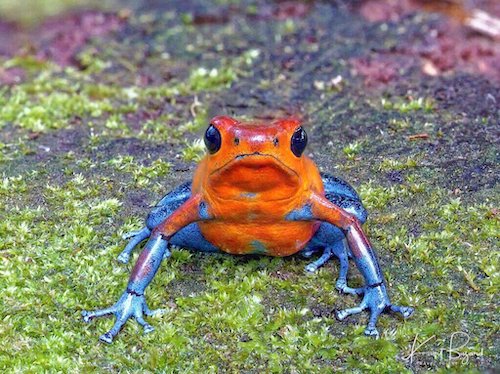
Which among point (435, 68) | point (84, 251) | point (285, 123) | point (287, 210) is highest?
point (285, 123)

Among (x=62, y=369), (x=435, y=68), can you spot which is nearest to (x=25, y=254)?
(x=62, y=369)

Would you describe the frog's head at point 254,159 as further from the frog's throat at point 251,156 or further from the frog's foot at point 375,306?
the frog's foot at point 375,306

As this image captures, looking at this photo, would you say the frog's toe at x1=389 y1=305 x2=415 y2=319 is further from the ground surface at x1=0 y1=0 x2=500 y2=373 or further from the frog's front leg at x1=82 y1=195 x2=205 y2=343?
the frog's front leg at x1=82 y1=195 x2=205 y2=343

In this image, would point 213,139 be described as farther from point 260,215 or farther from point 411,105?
point 411,105

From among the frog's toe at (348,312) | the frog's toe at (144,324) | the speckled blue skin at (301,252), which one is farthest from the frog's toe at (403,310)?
the frog's toe at (144,324)

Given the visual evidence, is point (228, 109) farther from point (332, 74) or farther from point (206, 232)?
point (206, 232)

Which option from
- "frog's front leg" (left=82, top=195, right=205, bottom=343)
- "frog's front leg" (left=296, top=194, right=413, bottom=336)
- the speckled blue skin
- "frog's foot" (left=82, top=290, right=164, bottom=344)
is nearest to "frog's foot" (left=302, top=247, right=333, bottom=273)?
the speckled blue skin
